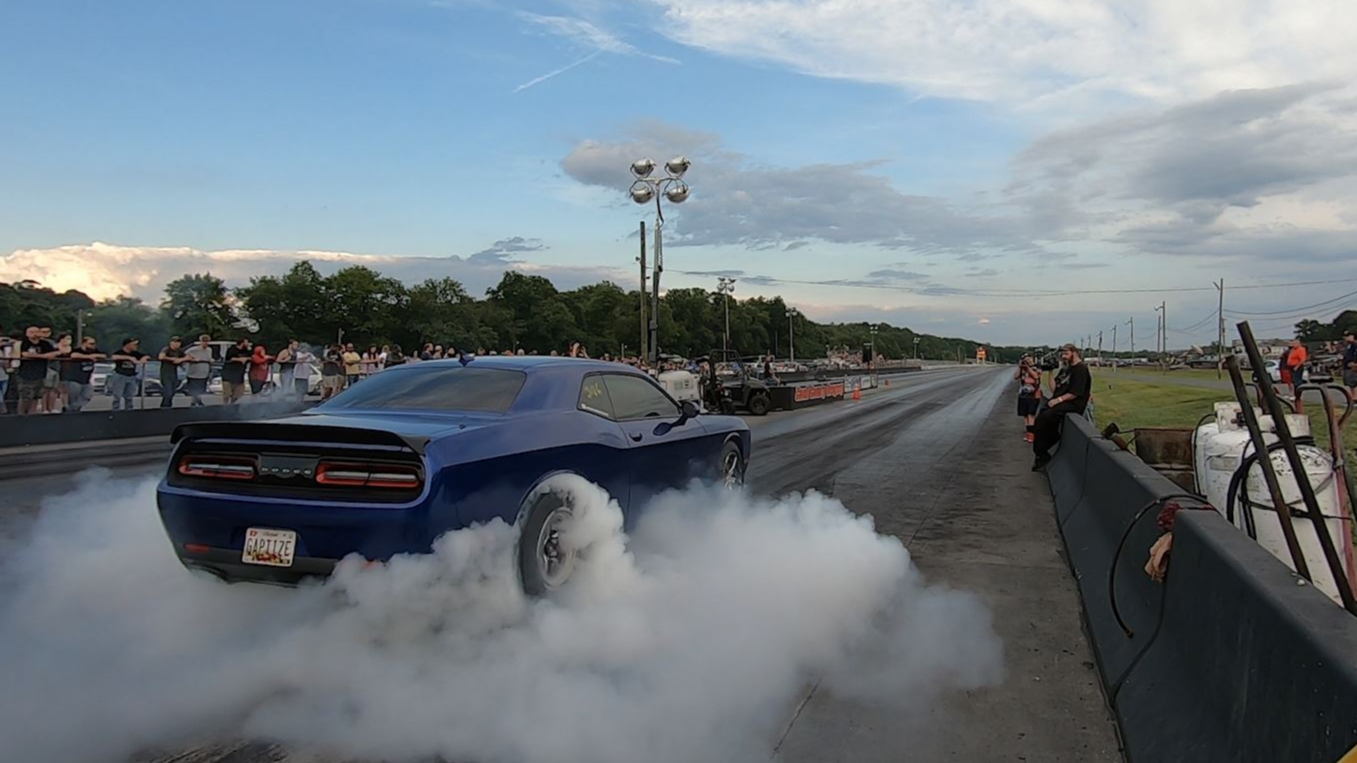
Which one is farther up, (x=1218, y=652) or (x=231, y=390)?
(x=231, y=390)

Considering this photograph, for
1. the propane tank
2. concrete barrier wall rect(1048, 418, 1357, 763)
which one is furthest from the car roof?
the propane tank

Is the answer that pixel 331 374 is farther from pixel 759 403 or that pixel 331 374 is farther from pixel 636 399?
pixel 636 399

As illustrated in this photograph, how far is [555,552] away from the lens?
15.0 feet

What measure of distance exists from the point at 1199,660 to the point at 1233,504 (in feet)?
7.11

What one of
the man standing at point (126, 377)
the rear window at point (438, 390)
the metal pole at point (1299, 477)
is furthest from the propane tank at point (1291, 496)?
the man standing at point (126, 377)

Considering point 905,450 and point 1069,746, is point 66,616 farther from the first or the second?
point 905,450

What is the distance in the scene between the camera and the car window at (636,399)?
5629 mm

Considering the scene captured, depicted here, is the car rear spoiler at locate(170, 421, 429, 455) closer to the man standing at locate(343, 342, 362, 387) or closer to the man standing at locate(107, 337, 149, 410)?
the man standing at locate(107, 337, 149, 410)

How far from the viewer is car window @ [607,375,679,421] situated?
5629mm

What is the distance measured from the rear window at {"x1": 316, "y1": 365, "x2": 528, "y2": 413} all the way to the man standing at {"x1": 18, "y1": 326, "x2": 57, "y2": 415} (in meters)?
11.0

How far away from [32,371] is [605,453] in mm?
12400

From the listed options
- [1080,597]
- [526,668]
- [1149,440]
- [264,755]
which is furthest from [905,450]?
[264,755]

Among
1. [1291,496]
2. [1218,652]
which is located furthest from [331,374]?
[1218,652]

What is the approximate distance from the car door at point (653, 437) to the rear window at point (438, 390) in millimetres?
862
